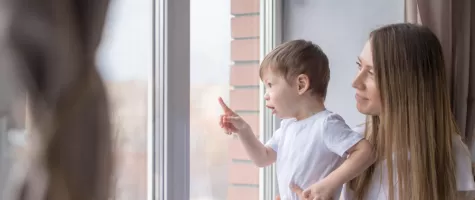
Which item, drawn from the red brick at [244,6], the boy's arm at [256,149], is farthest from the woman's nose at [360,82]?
the red brick at [244,6]

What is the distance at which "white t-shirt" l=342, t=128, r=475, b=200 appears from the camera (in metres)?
1.38

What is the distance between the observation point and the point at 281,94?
53.0 inches

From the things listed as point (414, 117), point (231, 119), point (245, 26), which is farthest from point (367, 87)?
point (245, 26)

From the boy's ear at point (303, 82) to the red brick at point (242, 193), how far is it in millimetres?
611

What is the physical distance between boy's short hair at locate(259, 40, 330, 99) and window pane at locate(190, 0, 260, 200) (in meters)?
0.28

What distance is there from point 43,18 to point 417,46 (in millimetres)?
933

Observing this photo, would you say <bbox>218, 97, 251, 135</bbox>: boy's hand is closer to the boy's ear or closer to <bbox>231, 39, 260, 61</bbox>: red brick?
the boy's ear

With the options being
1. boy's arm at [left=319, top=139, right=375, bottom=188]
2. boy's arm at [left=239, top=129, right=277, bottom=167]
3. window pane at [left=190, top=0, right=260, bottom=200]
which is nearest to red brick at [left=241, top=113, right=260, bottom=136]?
window pane at [left=190, top=0, right=260, bottom=200]

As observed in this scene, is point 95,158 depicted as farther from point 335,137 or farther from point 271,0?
point 271,0

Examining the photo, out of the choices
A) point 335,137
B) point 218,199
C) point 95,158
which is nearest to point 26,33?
point 95,158

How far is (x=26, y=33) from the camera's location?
76 cm

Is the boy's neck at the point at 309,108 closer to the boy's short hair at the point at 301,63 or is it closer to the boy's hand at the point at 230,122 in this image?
the boy's short hair at the point at 301,63

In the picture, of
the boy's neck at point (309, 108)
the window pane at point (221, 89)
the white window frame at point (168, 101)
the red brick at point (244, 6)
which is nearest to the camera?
the white window frame at point (168, 101)

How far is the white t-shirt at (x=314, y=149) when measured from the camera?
128 centimetres
